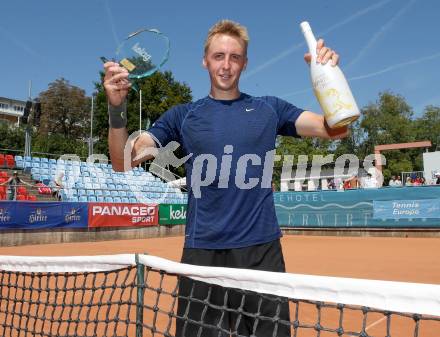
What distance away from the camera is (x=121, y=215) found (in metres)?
23.4

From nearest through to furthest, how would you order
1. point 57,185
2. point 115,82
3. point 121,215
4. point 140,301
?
point 115,82 < point 140,301 < point 121,215 < point 57,185

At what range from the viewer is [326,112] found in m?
2.62

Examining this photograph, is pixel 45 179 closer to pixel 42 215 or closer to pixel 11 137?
pixel 42 215

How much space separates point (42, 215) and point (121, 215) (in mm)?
4328

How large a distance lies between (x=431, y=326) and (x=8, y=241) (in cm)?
1666

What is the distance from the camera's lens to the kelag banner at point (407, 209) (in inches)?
822

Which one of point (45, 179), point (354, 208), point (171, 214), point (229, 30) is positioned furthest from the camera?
point (171, 214)

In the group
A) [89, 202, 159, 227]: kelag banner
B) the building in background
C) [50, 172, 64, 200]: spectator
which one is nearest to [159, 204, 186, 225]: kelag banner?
[89, 202, 159, 227]: kelag banner

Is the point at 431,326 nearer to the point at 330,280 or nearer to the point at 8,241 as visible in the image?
the point at 330,280

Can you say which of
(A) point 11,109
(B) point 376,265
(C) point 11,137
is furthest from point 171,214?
(A) point 11,109

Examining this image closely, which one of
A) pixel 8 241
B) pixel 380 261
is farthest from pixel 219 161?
pixel 8 241

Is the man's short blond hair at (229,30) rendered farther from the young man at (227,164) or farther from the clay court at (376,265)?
the clay court at (376,265)

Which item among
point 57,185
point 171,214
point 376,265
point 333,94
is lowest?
point 376,265

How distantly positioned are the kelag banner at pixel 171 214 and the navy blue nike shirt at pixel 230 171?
75.6 ft
